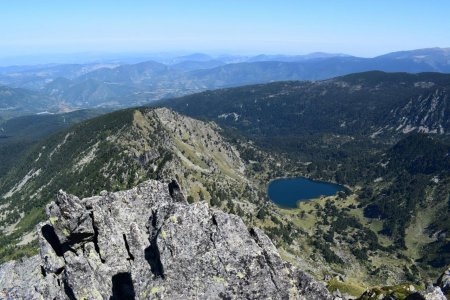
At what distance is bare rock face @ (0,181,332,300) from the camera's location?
1592 inches

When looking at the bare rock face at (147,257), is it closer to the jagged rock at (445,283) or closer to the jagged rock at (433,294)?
the jagged rock at (433,294)

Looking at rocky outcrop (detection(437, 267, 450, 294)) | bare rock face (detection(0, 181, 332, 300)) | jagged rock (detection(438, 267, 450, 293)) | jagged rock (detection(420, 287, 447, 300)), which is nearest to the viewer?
bare rock face (detection(0, 181, 332, 300))

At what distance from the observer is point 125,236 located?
49.6 m

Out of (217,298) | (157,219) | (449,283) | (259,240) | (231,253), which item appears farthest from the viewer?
(449,283)

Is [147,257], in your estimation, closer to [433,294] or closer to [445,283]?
[433,294]

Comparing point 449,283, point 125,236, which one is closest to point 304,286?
point 125,236

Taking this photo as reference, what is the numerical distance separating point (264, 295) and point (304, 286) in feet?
18.4

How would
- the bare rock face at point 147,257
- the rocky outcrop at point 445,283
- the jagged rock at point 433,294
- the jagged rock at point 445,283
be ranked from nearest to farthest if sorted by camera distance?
the bare rock face at point 147,257 → the jagged rock at point 433,294 → the rocky outcrop at point 445,283 → the jagged rock at point 445,283

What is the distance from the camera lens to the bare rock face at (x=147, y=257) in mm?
40438

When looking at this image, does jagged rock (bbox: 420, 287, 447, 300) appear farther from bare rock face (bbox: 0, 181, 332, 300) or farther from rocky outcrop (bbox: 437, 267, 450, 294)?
rocky outcrop (bbox: 437, 267, 450, 294)

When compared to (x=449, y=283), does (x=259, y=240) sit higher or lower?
higher

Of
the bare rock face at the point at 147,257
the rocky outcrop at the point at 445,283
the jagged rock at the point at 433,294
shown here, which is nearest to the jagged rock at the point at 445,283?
the rocky outcrop at the point at 445,283

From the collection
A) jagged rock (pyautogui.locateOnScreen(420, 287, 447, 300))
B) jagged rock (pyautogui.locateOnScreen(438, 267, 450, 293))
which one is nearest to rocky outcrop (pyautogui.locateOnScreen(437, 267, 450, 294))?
jagged rock (pyautogui.locateOnScreen(438, 267, 450, 293))

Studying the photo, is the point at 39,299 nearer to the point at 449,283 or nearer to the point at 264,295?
the point at 264,295
